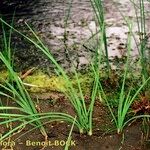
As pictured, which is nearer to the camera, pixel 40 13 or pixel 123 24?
pixel 123 24

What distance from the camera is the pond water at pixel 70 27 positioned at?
3225 mm

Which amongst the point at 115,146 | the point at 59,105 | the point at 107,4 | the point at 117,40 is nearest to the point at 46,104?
the point at 59,105

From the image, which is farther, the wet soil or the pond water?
the pond water

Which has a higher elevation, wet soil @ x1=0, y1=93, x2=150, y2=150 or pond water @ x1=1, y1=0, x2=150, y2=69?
pond water @ x1=1, y1=0, x2=150, y2=69

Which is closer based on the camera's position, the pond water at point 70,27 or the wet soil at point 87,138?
the wet soil at point 87,138

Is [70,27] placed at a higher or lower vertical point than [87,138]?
higher

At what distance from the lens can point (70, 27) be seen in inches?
144

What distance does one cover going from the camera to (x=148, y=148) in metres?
2.26

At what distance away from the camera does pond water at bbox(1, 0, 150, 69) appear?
127 inches

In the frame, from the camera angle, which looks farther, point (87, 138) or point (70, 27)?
point (70, 27)

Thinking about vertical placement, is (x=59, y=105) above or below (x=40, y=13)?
below

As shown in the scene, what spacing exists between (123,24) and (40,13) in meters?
0.82

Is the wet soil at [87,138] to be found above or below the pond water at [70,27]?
below

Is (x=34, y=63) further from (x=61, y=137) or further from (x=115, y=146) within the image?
(x=115, y=146)
